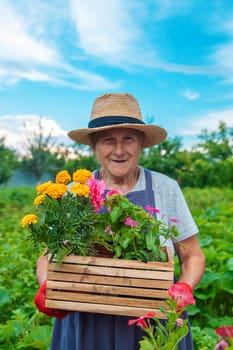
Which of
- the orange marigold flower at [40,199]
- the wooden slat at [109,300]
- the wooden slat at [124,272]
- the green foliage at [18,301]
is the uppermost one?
the orange marigold flower at [40,199]

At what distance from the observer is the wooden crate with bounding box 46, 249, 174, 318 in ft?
4.17

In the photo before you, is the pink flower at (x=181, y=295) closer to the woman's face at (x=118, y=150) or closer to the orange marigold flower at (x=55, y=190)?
the orange marigold flower at (x=55, y=190)

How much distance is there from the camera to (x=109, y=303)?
130 centimetres

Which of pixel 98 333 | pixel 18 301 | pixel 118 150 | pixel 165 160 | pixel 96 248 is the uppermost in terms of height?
pixel 165 160

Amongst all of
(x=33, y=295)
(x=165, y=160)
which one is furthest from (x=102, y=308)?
(x=165, y=160)

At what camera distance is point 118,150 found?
1699 mm

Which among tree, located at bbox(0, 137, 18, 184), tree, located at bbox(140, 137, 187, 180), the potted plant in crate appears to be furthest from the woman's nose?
tree, located at bbox(0, 137, 18, 184)

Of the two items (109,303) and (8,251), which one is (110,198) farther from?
(8,251)

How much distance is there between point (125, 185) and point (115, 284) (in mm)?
588

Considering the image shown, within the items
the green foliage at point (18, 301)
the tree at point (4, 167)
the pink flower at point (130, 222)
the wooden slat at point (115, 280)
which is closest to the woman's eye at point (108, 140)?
the green foliage at point (18, 301)

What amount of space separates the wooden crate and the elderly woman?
256mm

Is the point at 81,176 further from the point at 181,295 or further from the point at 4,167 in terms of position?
the point at 4,167

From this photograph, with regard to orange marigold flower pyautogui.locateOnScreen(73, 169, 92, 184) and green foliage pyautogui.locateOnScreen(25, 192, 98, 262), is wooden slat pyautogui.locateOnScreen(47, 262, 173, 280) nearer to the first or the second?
green foliage pyautogui.locateOnScreen(25, 192, 98, 262)

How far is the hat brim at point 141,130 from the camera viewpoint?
1.73 metres
